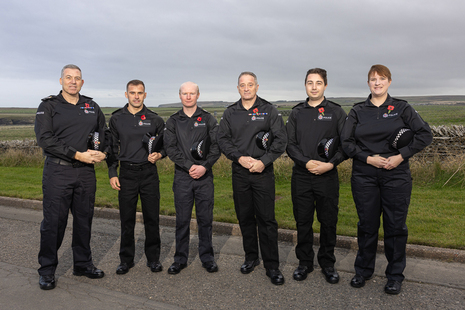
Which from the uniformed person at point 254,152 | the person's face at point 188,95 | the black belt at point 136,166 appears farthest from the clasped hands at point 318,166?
the black belt at point 136,166

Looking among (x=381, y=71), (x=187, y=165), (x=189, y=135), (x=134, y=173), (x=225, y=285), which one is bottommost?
(x=225, y=285)

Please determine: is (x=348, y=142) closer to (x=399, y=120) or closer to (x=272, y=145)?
(x=399, y=120)

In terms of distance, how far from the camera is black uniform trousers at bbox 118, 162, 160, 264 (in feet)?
16.4

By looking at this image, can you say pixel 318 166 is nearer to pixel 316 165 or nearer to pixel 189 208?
Result: pixel 316 165

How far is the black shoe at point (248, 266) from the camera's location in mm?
4762

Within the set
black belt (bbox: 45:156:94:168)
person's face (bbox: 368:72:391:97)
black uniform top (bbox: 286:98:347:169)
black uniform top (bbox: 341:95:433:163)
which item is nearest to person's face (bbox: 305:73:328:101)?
black uniform top (bbox: 286:98:347:169)

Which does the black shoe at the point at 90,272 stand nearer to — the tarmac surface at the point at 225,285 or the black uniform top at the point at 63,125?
the tarmac surface at the point at 225,285

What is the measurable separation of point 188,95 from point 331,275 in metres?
2.85

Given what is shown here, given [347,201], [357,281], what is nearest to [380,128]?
[357,281]

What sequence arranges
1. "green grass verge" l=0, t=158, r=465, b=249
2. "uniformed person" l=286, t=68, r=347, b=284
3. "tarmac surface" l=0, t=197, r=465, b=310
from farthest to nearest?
"green grass verge" l=0, t=158, r=465, b=249
"uniformed person" l=286, t=68, r=347, b=284
"tarmac surface" l=0, t=197, r=465, b=310

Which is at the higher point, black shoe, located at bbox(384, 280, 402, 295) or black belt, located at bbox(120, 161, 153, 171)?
black belt, located at bbox(120, 161, 153, 171)

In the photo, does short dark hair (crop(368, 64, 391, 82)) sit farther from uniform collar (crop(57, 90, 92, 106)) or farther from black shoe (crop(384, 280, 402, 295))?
uniform collar (crop(57, 90, 92, 106))

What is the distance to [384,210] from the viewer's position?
436 centimetres

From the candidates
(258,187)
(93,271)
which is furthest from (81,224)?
(258,187)
